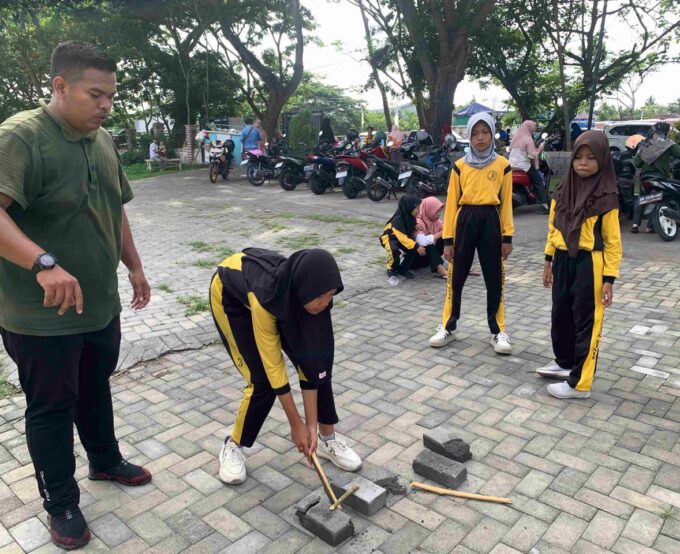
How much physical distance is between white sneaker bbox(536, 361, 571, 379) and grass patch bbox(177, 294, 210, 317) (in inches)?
122

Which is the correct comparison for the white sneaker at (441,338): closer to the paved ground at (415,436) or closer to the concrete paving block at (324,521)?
the paved ground at (415,436)

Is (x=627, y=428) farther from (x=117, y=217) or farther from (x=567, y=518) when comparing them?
(x=117, y=217)

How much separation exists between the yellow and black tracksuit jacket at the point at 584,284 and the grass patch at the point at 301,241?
482 centimetres

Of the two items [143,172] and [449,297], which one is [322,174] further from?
[143,172]

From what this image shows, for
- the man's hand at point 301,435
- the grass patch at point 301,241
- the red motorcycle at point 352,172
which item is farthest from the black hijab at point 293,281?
the red motorcycle at point 352,172

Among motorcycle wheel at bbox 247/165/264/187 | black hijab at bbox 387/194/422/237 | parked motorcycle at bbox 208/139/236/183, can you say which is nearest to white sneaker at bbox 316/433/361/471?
black hijab at bbox 387/194/422/237

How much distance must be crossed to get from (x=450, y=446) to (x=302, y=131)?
20.9 metres

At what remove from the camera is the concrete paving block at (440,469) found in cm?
271

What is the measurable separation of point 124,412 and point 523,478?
2.38 metres

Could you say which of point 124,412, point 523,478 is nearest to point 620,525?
point 523,478

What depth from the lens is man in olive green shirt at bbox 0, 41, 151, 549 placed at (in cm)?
202

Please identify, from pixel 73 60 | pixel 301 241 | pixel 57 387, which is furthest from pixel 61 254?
pixel 301 241

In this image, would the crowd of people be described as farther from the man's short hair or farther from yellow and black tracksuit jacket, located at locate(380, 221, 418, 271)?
yellow and black tracksuit jacket, located at locate(380, 221, 418, 271)

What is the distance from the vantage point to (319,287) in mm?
2199
